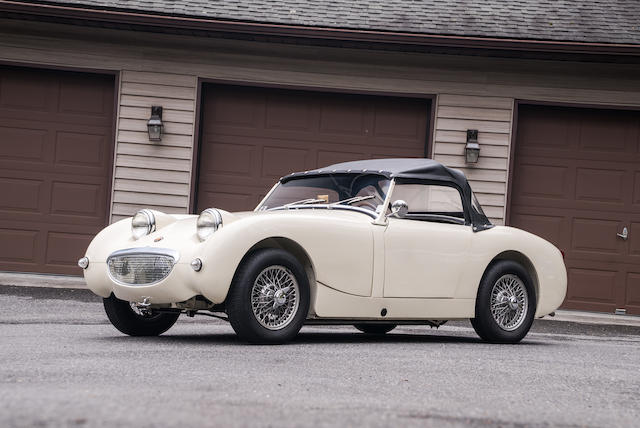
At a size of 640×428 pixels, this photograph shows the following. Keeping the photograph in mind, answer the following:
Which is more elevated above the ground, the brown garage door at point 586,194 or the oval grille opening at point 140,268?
the brown garage door at point 586,194

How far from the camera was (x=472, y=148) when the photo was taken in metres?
13.0

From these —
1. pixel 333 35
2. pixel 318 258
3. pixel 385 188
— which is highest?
pixel 333 35

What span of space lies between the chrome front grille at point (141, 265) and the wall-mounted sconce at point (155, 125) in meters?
6.15

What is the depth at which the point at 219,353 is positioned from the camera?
242 inches

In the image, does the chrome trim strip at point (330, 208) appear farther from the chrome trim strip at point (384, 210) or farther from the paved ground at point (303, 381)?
the paved ground at point (303, 381)

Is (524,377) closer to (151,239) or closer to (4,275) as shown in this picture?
(151,239)

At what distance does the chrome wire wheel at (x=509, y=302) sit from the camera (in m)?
7.96

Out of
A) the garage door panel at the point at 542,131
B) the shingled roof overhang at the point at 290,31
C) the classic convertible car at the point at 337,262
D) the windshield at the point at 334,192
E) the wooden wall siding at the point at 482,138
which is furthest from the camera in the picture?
the garage door panel at the point at 542,131

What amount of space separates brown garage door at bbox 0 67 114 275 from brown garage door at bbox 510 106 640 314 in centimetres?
562

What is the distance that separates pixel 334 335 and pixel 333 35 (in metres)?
5.35

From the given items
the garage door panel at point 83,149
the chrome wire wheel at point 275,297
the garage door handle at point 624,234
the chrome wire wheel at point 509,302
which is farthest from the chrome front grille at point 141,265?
the garage door handle at point 624,234

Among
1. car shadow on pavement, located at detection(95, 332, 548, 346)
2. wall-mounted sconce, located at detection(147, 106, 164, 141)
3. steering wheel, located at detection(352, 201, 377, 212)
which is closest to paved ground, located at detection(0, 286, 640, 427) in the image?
car shadow on pavement, located at detection(95, 332, 548, 346)

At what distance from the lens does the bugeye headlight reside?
7113 mm

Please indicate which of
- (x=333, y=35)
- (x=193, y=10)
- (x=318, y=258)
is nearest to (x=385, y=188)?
(x=318, y=258)
